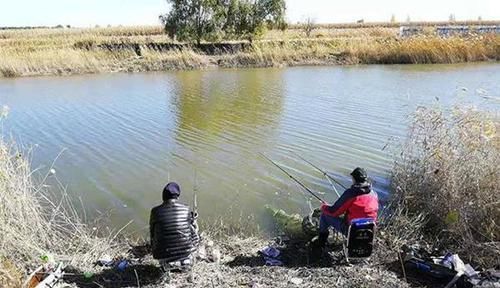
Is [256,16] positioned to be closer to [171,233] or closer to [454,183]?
[454,183]

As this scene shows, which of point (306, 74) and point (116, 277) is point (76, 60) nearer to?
point (306, 74)

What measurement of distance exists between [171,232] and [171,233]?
0.03 feet

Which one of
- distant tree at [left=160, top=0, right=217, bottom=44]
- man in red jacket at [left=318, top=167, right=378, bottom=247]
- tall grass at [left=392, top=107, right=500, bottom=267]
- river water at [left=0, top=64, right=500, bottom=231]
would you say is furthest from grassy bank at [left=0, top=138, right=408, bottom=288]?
distant tree at [left=160, top=0, right=217, bottom=44]

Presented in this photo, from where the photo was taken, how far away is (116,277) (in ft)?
16.1

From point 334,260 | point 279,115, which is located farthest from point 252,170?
point 279,115

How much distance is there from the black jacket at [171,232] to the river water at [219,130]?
1919 mm

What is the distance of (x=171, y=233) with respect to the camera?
15.4 feet

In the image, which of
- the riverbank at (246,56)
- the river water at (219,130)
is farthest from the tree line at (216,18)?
the river water at (219,130)

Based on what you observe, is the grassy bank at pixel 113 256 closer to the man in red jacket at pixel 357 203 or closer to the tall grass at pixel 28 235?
the tall grass at pixel 28 235

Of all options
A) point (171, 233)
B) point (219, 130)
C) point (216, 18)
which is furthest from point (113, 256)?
point (216, 18)

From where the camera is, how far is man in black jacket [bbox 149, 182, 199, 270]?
468 centimetres

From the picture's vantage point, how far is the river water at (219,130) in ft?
25.7

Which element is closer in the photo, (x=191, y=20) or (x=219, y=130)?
(x=219, y=130)

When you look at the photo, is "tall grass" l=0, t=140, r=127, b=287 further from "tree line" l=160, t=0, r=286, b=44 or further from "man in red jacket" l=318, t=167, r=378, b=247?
"tree line" l=160, t=0, r=286, b=44
